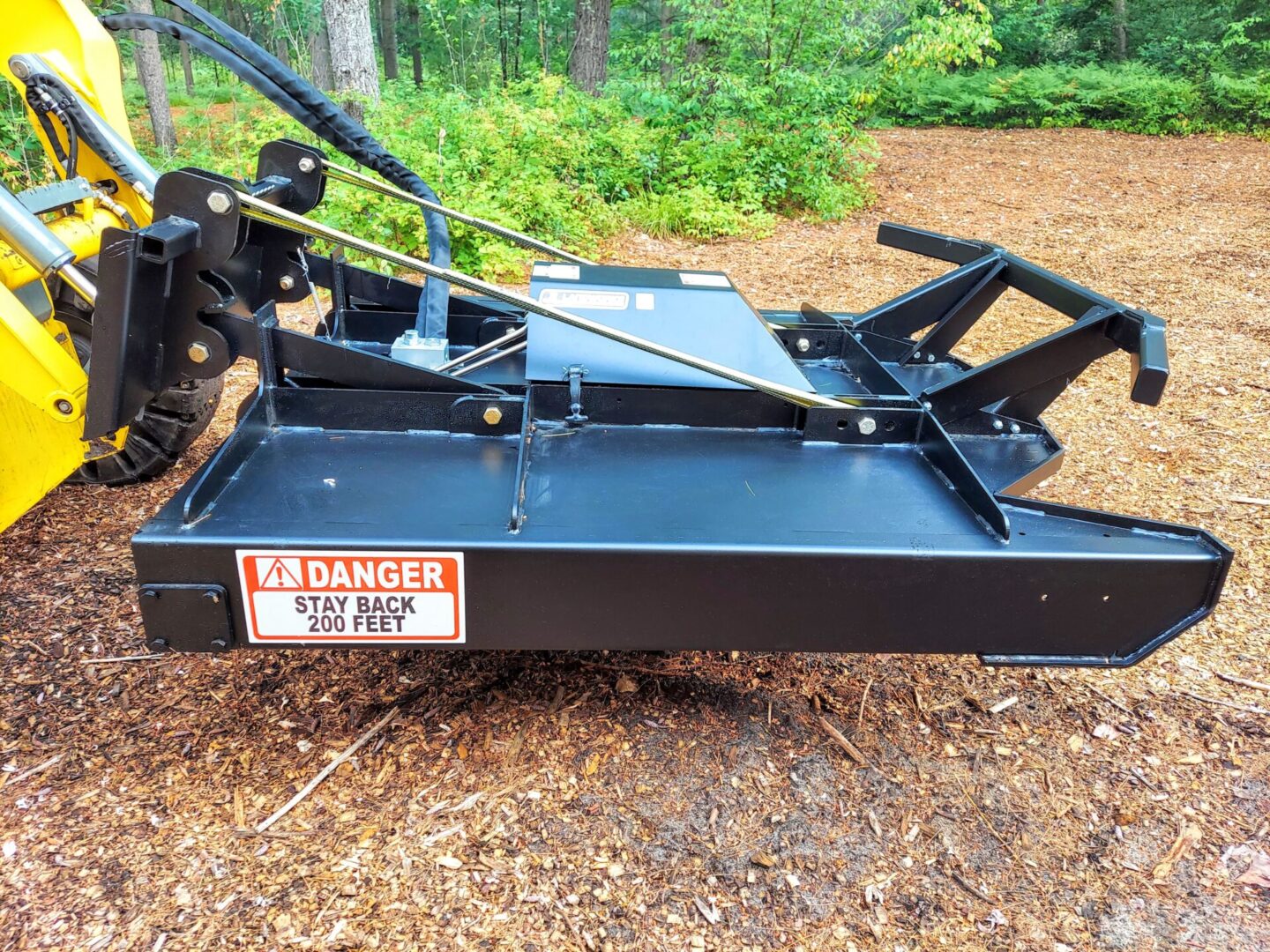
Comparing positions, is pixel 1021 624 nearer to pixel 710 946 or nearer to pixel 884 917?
pixel 884 917

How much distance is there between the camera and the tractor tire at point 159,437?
11.1ft

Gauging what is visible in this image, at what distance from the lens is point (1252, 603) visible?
10.7 feet

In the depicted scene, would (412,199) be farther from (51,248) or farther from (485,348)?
(51,248)

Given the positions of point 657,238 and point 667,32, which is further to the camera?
point 667,32

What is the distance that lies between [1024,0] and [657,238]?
41.1ft

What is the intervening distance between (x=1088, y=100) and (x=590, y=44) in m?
7.68

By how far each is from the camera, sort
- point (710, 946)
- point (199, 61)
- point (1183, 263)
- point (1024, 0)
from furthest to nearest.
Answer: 1. point (199, 61)
2. point (1024, 0)
3. point (1183, 263)
4. point (710, 946)

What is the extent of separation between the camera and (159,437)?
3.56 meters

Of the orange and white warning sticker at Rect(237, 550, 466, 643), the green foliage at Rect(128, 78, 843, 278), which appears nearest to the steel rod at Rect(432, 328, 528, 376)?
the orange and white warning sticker at Rect(237, 550, 466, 643)

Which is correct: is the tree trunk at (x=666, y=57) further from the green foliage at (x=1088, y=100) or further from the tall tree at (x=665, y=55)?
the green foliage at (x=1088, y=100)

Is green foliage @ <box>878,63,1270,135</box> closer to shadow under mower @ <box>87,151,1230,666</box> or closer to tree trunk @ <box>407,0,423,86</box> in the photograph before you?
shadow under mower @ <box>87,151,1230,666</box>

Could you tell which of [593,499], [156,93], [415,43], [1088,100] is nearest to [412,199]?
[593,499]

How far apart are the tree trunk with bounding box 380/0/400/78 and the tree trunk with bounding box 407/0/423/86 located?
3496 mm

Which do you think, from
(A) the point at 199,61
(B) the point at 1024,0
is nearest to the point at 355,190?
(B) the point at 1024,0
